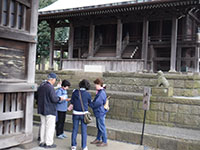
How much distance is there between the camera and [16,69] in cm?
499

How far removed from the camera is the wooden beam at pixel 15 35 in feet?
15.0

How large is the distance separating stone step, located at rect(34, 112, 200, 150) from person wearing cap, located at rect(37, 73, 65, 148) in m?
1.80

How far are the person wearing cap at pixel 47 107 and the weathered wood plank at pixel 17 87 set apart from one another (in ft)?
0.87

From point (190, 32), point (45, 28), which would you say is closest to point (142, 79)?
point (190, 32)

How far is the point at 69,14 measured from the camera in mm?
15641

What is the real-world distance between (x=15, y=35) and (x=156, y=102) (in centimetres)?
481

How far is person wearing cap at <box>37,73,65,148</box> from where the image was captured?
4.87 metres

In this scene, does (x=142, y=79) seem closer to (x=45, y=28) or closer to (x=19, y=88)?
(x=19, y=88)

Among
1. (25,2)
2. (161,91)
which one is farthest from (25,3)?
(161,91)

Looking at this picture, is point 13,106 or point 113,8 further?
point 113,8

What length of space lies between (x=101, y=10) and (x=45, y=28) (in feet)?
37.0

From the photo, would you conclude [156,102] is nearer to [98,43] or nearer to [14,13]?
[14,13]

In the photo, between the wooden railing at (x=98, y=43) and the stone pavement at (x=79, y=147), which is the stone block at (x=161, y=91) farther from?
the wooden railing at (x=98, y=43)

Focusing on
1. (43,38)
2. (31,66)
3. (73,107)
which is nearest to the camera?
(73,107)
